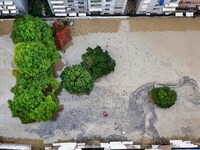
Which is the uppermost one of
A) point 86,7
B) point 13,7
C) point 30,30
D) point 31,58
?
point 13,7

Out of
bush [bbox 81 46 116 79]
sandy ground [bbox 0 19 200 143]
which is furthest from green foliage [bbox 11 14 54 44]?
bush [bbox 81 46 116 79]

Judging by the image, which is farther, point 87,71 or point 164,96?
point 87,71

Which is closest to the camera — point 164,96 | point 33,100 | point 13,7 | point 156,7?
point 33,100

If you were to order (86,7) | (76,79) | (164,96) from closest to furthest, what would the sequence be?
(76,79) → (164,96) → (86,7)

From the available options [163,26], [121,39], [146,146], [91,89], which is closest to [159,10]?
[163,26]

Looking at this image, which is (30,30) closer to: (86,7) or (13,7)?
(13,7)

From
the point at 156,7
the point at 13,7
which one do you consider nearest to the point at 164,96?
the point at 156,7
